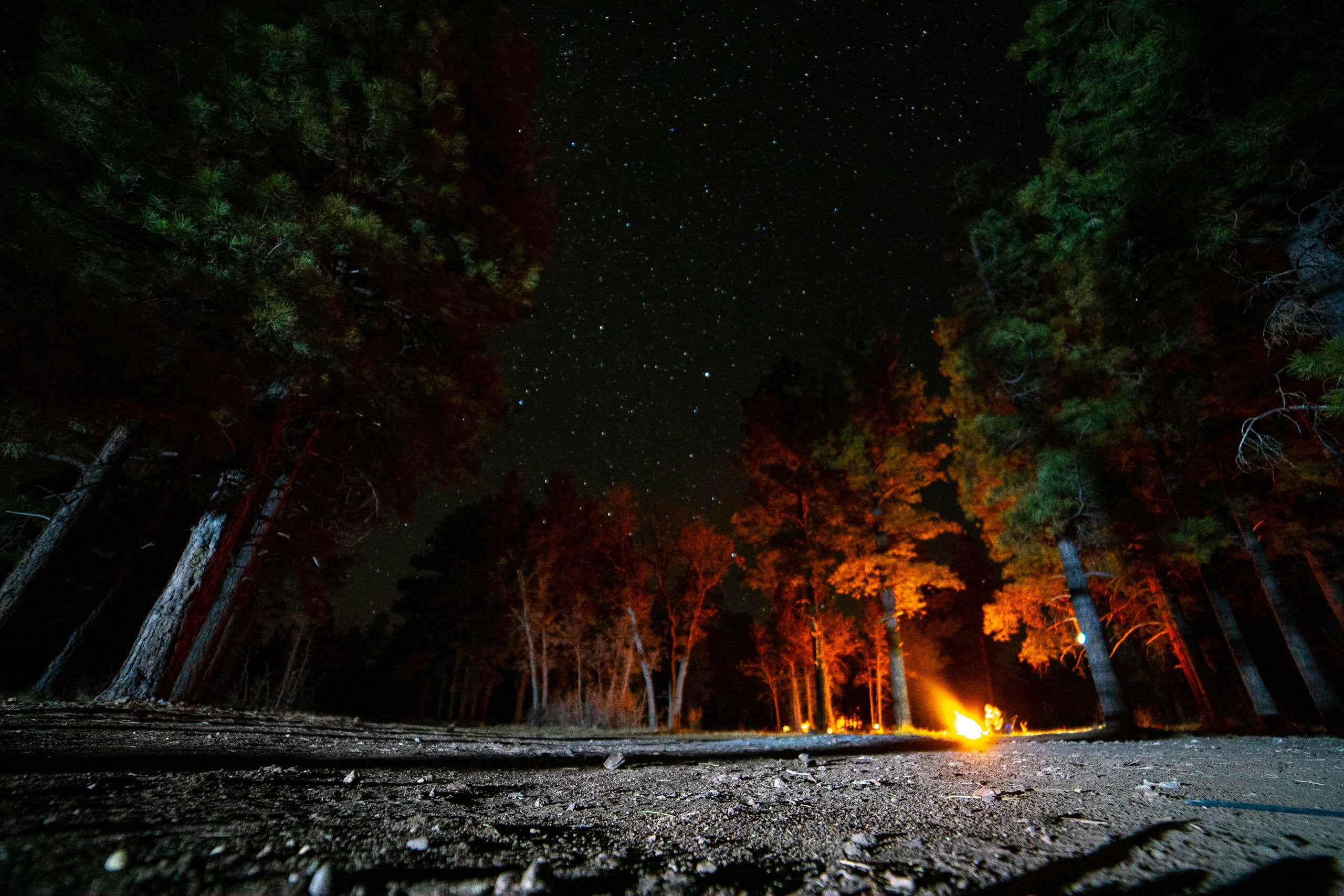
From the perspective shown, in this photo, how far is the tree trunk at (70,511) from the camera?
21.8 feet

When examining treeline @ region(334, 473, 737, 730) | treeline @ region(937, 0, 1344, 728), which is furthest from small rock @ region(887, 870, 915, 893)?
treeline @ region(334, 473, 737, 730)

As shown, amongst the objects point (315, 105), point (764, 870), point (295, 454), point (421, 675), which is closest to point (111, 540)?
point (295, 454)

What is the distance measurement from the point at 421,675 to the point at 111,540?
25063 mm

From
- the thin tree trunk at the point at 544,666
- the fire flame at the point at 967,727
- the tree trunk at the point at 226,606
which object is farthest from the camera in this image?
the thin tree trunk at the point at 544,666

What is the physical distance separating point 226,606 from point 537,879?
8.00 metres

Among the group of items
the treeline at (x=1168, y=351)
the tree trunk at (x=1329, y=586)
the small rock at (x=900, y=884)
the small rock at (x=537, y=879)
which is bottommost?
the small rock at (x=537, y=879)

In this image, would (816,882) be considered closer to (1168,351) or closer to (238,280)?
(238,280)

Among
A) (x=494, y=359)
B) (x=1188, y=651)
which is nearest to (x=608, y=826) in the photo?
(x=494, y=359)

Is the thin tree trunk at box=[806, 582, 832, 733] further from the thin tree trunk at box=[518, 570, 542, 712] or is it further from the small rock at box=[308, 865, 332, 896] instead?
the small rock at box=[308, 865, 332, 896]

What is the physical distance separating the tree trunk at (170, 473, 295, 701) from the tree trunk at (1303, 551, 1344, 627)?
18.7 m

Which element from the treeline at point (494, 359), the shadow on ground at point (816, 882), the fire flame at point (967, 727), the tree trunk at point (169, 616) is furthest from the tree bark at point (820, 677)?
the shadow on ground at point (816, 882)

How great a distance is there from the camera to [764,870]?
1.47 metres

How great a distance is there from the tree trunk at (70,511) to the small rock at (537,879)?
846 cm

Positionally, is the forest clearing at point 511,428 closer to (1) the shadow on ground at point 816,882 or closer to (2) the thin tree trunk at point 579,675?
(1) the shadow on ground at point 816,882
